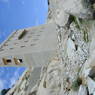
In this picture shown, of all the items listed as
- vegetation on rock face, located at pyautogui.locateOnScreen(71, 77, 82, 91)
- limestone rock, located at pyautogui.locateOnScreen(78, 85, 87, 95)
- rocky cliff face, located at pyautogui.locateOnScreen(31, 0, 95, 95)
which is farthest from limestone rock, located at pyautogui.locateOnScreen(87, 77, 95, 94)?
vegetation on rock face, located at pyautogui.locateOnScreen(71, 77, 82, 91)

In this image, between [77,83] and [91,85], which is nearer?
[91,85]

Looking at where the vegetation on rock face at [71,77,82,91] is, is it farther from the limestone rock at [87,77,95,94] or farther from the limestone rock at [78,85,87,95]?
the limestone rock at [87,77,95,94]

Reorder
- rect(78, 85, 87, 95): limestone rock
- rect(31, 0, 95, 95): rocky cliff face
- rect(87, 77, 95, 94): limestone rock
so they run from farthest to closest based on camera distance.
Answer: rect(78, 85, 87, 95): limestone rock → rect(31, 0, 95, 95): rocky cliff face → rect(87, 77, 95, 94): limestone rock

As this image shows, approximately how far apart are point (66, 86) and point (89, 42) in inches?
253

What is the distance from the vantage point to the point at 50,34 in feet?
136

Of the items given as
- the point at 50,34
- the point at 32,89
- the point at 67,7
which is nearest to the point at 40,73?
the point at 32,89

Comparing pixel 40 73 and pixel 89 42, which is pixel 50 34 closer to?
pixel 40 73

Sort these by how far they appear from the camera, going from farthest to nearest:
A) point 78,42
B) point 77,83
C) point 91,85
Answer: point 78,42
point 77,83
point 91,85

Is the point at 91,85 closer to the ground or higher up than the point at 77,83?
higher up

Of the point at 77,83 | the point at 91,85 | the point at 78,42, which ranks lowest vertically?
the point at 77,83

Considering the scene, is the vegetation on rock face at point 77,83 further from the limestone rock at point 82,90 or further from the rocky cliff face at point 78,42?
the limestone rock at point 82,90

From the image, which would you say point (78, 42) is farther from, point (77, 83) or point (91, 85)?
point (91, 85)

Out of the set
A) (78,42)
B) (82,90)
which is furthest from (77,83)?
(78,42)

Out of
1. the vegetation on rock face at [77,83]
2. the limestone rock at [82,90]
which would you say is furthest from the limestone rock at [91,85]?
the vegetation on rock face at [77,83]
